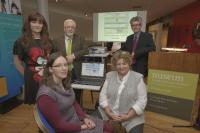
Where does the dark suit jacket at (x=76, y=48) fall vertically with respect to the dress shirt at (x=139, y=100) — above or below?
above

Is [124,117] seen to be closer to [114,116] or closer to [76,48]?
[114,116]

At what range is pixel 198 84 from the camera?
9.41ft

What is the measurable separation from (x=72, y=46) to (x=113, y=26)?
5.49 feet

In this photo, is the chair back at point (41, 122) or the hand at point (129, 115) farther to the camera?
the hand at point (129, 115)

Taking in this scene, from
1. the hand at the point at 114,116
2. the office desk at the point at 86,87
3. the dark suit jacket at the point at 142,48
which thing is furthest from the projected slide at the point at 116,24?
the hand at the point at 114,116

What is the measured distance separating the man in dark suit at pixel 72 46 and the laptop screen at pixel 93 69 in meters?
0.07

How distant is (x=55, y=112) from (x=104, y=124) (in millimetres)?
499

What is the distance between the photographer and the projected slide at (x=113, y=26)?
3877 mm

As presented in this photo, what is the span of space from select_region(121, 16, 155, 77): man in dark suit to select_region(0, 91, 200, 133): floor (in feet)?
2.63

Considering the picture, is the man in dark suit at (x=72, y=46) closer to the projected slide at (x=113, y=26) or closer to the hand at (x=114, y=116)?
the hand at (x=114, y=116)

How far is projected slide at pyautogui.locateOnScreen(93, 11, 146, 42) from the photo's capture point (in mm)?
3877

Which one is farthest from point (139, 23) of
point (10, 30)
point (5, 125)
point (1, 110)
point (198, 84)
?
point (1, 110)

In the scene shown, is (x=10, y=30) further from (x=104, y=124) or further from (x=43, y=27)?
(x=104, y=124)

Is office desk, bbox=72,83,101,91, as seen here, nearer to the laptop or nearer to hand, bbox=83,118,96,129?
the laptop
